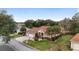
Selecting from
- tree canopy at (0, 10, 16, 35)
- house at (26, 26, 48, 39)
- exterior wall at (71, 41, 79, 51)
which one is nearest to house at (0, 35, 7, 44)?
tree canopy at (0, 10, 16, 35)

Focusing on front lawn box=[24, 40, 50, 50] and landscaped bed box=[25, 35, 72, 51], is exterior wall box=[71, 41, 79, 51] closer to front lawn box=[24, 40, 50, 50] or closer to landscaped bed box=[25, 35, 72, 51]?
landscaped bed box=[25, 35, 72, 51]

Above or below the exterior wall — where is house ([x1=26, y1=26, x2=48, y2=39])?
above

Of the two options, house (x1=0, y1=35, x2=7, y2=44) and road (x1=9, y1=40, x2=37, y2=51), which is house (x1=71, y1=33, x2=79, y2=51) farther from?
house (x1=0, y1=35, x2=7, y2=44)

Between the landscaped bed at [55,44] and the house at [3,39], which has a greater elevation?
the house at [3,39]

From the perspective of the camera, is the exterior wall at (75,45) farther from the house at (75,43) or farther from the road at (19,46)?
the road at (19,46)

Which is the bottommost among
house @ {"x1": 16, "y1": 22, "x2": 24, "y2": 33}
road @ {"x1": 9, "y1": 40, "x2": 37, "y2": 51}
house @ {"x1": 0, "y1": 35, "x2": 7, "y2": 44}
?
road @ {"x1": 9, "y1": 40, "x2": 37, "y2": 51}

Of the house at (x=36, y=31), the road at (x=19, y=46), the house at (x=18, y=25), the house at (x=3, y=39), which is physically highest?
the house at (x=18, y=25)

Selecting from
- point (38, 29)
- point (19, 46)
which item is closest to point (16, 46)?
point (19, 46)

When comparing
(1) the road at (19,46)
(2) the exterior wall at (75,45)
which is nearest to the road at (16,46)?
(1) the road at (19,46)

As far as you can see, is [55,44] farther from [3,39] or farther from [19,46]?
[3,39]
